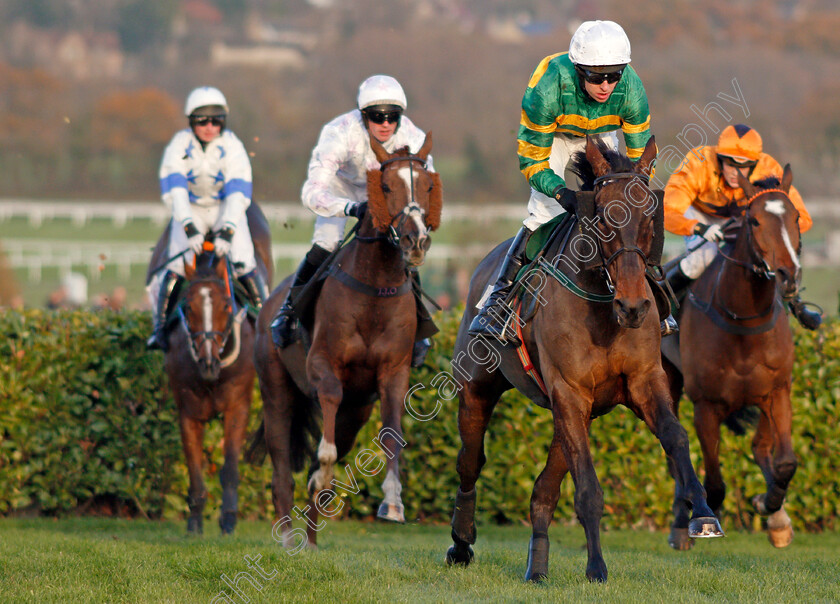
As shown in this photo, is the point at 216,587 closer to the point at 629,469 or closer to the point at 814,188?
the point at 629,469

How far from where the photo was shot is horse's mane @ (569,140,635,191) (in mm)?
5254

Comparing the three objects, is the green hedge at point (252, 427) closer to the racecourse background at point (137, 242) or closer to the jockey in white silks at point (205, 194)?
the jockey in white silks at point (205, 194)

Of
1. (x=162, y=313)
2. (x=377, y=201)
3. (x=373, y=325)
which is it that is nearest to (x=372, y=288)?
(x=373, y=325)

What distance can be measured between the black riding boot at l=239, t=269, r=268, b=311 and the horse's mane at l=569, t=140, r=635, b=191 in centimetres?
423

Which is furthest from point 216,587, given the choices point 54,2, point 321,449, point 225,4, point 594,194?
point 225,4

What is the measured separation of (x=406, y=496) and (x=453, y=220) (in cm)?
3510

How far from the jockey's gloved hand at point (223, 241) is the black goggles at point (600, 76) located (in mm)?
3930

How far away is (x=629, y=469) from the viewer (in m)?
9.09

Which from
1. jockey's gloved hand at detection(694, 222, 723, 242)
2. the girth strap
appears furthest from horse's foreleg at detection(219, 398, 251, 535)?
jockey's gloved hand at detection(694, 222, 723, 242)

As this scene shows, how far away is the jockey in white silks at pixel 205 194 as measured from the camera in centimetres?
910

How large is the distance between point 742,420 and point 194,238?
14.4 ft

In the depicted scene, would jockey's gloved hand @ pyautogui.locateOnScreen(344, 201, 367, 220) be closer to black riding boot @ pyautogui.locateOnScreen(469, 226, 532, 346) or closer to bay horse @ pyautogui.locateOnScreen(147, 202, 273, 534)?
black riding boot @ pyautogui.locateOnScreen(469, 226, 532, 346)

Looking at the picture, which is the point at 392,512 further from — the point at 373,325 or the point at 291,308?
the point at 291,308

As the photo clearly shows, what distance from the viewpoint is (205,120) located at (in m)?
9.41
